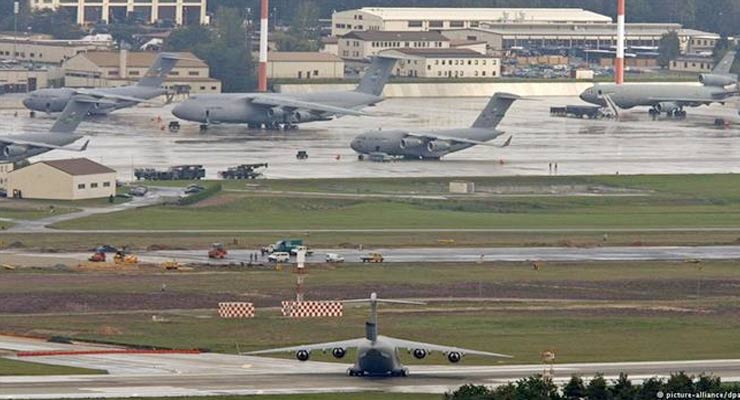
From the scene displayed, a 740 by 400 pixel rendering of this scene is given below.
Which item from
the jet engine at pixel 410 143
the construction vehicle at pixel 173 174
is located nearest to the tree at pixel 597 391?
the construction vehicle at pixel 173 174

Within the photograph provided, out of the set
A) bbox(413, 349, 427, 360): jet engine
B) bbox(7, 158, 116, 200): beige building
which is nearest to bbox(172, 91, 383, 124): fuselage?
bbox(7, 158, 116, 200): beige building

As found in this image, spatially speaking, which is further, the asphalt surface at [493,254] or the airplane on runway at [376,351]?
the asphalt surface at [493,254]

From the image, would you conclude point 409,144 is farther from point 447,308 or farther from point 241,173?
point 447,308

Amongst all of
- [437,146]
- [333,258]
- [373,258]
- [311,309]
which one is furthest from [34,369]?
[437,146]

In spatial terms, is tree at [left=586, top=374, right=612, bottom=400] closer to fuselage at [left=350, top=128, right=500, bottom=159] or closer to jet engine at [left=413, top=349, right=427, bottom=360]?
jet engine at [left=413, top=349, right=427, bottom=360]

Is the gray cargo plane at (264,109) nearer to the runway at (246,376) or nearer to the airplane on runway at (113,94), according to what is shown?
the airplane on runway at (113,94)

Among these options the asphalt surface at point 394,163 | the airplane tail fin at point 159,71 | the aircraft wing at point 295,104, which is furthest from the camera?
the airplane tail fin at point 159,71

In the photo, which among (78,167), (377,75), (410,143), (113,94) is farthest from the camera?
(113,94)

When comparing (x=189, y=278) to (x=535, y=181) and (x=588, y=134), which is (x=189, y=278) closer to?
(x=535, y=181)
